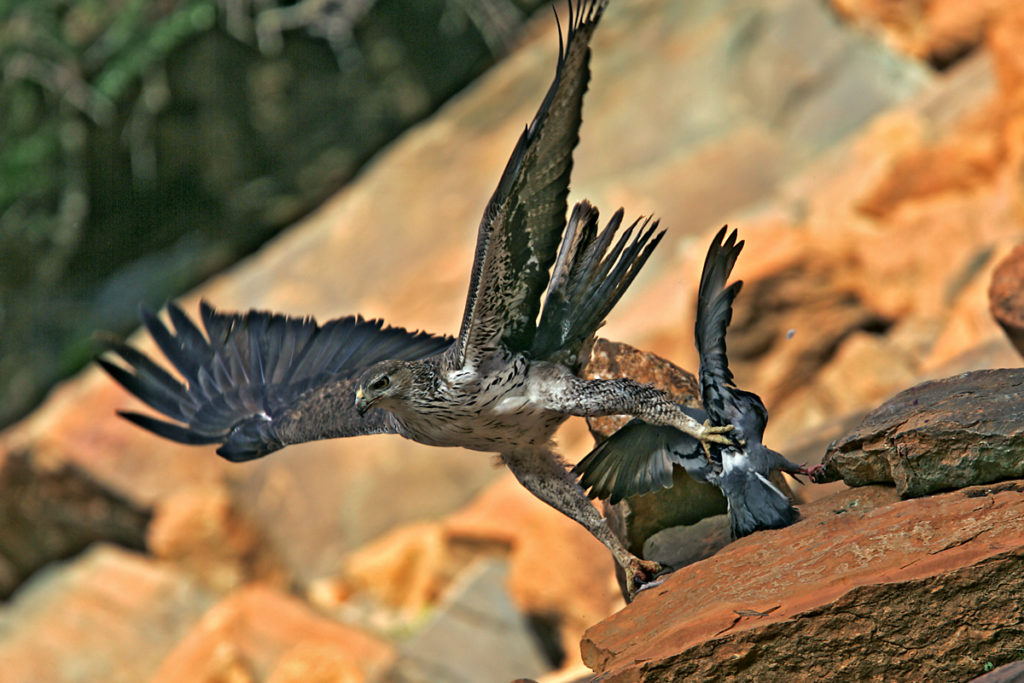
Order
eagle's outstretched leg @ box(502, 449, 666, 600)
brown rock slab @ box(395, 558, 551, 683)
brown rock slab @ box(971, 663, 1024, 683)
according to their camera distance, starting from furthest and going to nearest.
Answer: brown rock slab @ box(395, 558, 551, 683) → eagle's outstretched leg @ box(502, 449, 666, 600) → brown rock slab @ box(971, 663, 1024, 683)

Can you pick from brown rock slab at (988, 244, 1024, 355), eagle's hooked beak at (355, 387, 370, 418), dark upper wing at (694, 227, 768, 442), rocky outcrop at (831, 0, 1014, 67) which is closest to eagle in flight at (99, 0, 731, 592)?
eagle's hooked beak at (355, 387, 370, 418)

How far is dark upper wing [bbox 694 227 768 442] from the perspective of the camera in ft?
14.2

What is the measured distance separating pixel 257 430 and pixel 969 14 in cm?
874

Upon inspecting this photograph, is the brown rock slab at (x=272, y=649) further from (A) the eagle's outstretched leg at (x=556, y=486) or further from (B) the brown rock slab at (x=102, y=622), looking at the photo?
(A) the eagle's outstretched leg at (x=556, y=486)

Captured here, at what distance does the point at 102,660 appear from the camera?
10.9 m

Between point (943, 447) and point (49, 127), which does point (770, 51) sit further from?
point (943, 447)

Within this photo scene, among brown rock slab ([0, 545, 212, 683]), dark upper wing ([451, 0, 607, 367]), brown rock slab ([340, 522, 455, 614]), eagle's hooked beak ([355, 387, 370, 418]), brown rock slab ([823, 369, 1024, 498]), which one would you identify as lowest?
brown rock slab ([823, 369, 1024, 498])

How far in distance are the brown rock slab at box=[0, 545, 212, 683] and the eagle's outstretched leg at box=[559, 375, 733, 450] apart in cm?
797

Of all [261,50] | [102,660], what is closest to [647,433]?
[102,660]

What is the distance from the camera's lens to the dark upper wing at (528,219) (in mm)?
3883

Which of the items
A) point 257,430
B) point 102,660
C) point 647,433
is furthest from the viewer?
point 102,660

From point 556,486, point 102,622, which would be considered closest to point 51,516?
point 102,622

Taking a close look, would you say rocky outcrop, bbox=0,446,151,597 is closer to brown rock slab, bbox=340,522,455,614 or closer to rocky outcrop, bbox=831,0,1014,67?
brown rock slab, bbox=340,522,455,614

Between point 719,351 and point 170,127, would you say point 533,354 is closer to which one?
point 719,351
